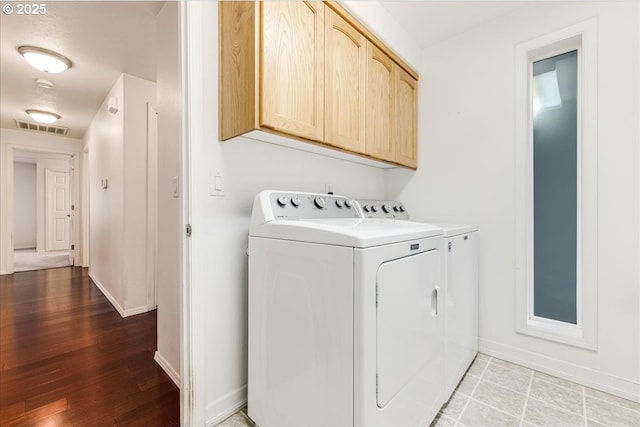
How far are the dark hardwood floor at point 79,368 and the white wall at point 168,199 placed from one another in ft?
0.66

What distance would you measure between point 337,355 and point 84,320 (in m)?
2.80

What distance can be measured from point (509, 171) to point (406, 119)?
818 millimetres

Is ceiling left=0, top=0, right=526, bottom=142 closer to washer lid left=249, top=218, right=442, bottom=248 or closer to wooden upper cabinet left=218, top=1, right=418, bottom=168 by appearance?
wooden upper cabinet left=218, top=1, right=418, bottom=168

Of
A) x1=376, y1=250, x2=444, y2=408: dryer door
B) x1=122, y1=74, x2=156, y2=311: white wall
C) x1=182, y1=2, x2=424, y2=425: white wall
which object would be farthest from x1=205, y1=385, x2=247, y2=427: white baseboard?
x1=122, y1=74, x2=156, y2=311: white wall

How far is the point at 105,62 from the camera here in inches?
98.2

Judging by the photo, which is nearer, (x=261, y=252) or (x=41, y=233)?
(x=261, y=252)

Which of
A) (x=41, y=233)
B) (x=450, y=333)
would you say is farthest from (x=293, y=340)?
(x=41, y=233)

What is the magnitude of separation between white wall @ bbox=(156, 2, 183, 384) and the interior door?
6.12 m

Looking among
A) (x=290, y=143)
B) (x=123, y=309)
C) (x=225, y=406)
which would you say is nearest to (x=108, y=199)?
(x=123, y=309)

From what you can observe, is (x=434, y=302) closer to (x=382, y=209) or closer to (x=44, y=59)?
(x=382, y=209)

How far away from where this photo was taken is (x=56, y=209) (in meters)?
6.27

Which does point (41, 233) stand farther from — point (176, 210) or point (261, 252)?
point (261, 252)

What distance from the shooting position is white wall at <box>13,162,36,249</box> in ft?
22.2

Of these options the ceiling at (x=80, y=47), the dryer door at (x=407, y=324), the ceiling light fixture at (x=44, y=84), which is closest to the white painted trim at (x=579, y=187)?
the dryer door at (x=407, y=324)
